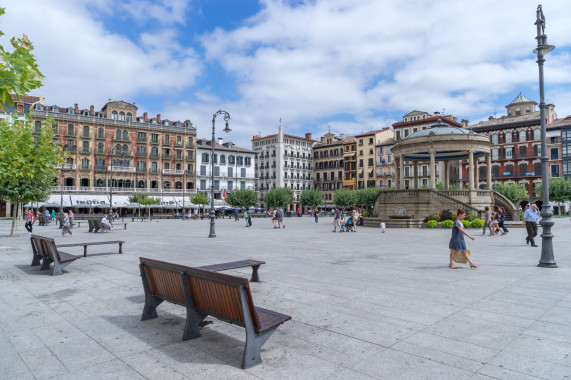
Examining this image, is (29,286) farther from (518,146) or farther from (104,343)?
(518,146)

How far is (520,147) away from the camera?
62969mm

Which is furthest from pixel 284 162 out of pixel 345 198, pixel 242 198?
pixel 242 198

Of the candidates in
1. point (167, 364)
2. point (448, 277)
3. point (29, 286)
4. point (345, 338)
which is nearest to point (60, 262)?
point (29, 286)

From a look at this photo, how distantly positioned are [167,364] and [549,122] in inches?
3056

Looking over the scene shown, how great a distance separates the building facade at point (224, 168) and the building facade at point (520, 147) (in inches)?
1751

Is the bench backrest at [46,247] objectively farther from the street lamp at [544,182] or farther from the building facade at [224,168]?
the building facade at [224,168]

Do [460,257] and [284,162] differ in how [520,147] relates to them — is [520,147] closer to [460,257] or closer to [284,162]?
[284,162]

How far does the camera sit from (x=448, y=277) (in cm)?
834

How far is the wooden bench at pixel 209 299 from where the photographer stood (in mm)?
3803

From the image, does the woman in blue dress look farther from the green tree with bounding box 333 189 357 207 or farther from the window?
the window

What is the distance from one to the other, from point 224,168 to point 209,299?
72851 mm

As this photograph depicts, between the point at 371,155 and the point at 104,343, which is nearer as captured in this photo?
the point at 104,343

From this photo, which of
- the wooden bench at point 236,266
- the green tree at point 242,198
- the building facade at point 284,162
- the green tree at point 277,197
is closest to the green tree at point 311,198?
the green tree at point 277,197

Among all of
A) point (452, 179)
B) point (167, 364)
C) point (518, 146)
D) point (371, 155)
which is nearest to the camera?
point (167, 364)
